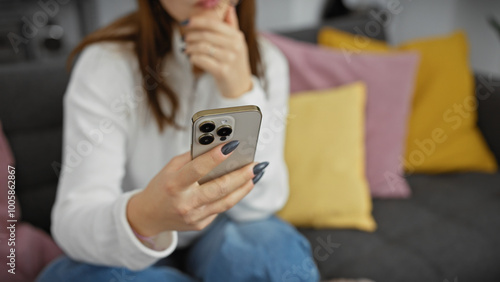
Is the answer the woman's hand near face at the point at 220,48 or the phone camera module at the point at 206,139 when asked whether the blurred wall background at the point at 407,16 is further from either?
the phone camera module at the point at 206,139

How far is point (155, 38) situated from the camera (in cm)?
72

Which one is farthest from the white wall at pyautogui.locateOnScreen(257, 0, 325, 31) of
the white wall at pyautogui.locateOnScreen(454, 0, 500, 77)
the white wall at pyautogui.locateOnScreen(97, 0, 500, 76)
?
the white wall at pyautogui.locateOnScreen(454, 0, 500, 77)

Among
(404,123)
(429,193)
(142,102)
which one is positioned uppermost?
(142,102)

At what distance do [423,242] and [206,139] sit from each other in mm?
717

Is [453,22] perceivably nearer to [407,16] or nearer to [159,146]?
[407,16]

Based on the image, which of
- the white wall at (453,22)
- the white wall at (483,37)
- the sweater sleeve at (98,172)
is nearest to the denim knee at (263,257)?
the sweater sleeve at (98,172)

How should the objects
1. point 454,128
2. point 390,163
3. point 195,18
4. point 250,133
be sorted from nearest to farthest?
1. point 250,133
2. point 195,18
3. point 390,163
4. point 454,128

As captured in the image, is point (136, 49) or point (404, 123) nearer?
point (136, 49)

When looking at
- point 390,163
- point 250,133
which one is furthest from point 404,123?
point 250,133

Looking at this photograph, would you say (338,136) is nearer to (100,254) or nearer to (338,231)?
(338,231)

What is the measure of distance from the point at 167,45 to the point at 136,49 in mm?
49

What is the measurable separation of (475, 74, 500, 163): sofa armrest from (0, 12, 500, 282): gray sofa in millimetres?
318

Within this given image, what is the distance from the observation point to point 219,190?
1.50 ft

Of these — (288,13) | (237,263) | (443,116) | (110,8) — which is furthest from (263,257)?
(288,13)
